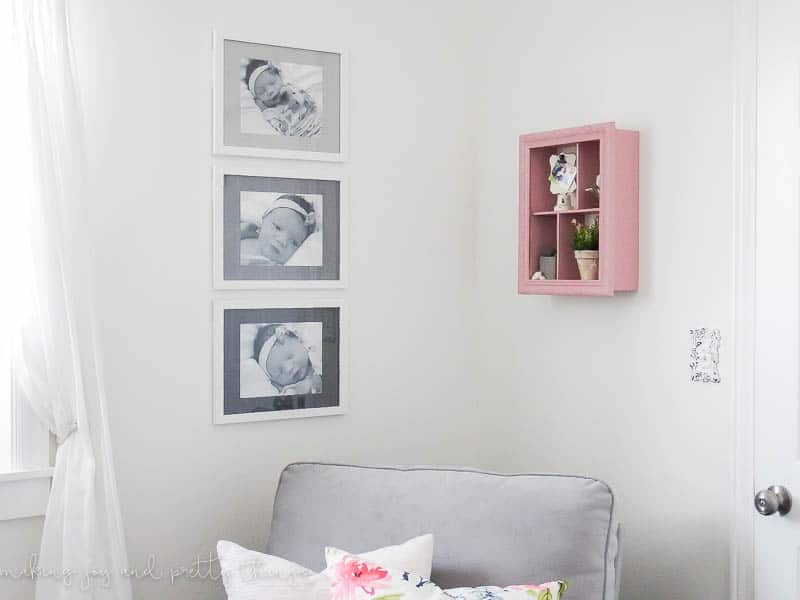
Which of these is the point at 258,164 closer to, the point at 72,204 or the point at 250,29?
the point at 250,29

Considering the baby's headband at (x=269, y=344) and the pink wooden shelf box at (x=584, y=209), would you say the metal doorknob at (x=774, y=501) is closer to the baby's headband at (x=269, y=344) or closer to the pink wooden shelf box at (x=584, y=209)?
the pink wooden shelf box at (x=584, y=209)

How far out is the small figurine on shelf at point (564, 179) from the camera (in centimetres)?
266

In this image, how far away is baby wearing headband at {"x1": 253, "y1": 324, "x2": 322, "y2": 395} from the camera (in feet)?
9.15

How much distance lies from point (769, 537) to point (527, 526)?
1.84 feet

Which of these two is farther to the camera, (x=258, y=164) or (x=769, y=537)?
(x=258, y=164)

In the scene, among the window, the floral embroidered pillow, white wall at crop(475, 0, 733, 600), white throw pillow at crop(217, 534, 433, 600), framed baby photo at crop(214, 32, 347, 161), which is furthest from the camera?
framed baby photo at crop(214, 32, 347, 161)

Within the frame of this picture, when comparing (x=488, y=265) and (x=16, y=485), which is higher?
(x=488, y=265)

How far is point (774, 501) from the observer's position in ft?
7.48

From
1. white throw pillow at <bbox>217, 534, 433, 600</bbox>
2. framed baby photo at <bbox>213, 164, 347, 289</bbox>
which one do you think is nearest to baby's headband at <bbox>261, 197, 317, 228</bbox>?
framed baby photo at <bbox>213, 164, 347, 289</bbox>

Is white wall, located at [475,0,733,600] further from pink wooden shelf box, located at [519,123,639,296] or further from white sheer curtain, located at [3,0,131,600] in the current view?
white sheer curtain, located at [3,0,131,600]

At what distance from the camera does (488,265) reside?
3.13 m

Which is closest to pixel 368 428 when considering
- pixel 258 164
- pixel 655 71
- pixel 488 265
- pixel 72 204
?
pixel 488 265

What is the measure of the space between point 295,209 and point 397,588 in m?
1.17

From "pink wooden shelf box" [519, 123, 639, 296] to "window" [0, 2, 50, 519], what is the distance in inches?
50.5
